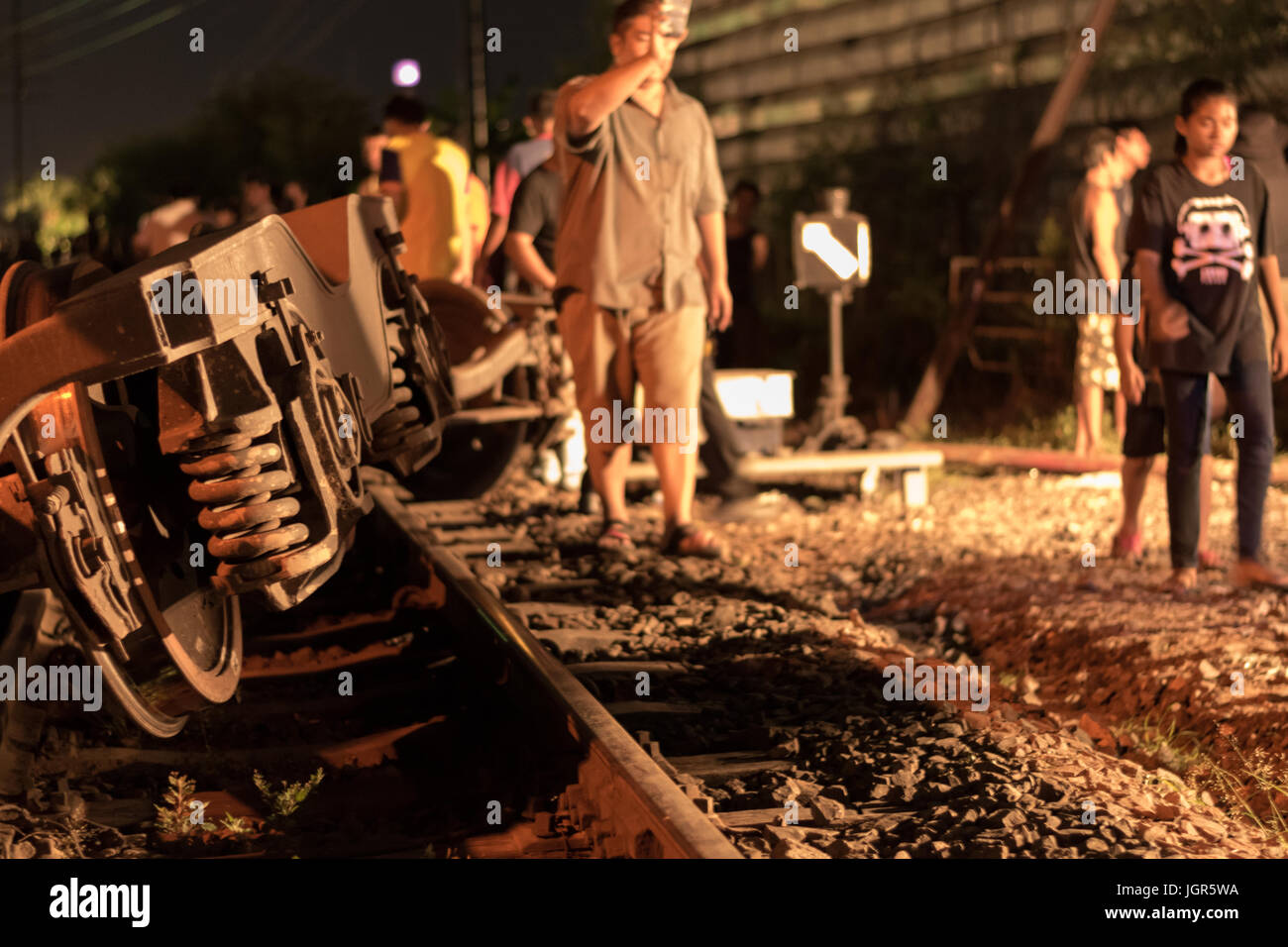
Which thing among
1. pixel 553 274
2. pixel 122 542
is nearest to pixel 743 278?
pixel 553 274

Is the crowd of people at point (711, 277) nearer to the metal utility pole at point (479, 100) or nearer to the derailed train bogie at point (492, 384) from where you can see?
the derailed train bogie at point (492, 384)

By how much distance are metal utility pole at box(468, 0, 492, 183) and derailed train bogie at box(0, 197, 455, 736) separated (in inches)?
606

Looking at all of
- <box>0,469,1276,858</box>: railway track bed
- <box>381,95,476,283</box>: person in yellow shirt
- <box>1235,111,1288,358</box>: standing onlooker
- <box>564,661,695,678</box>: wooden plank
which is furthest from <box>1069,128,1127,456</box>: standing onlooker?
<box>564,661,695,678</box>: wooden plank

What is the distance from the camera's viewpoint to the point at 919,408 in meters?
12.2

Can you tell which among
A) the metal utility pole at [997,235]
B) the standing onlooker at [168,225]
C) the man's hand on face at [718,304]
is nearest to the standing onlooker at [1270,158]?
the man's hand on face at [718,304]

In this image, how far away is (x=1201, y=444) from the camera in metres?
5.90

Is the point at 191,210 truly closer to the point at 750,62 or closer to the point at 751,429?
the point at 751,429

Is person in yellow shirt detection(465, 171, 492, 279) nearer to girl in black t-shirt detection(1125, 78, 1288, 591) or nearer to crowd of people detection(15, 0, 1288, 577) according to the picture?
crowd of people detection(15, 0, 1288, 577)

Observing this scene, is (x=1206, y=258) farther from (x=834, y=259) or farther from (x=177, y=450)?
(x=834, y=259)

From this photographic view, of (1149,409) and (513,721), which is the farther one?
(1149,409)

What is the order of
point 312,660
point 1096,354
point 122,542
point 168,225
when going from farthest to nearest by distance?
point 168,225 → point 1096,354 → point 312,660 → point 122,542

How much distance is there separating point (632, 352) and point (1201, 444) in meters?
2.19
